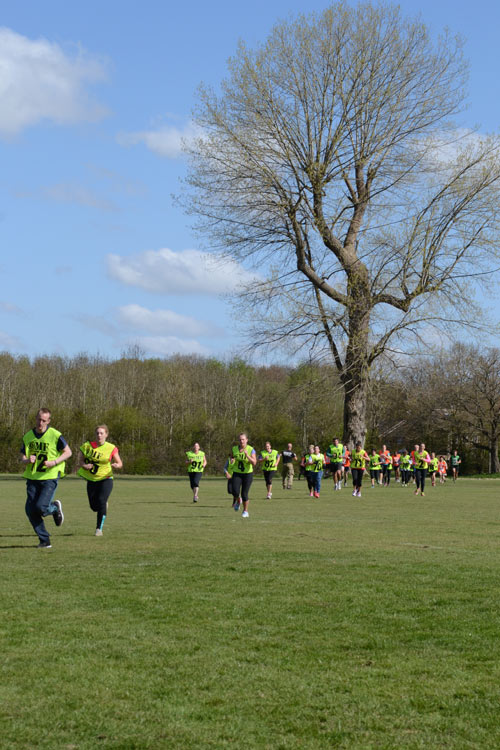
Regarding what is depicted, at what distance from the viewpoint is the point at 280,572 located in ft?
32.4

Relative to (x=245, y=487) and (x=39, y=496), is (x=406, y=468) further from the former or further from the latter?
(x=39, y=496)

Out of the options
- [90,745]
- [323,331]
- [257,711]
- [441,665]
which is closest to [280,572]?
[441,665]

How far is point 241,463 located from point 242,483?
21.2 inches

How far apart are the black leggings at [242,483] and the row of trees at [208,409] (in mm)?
44696

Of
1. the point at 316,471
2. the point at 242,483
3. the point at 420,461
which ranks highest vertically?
the point at 420,461

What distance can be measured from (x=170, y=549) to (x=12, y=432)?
64666 millimetres

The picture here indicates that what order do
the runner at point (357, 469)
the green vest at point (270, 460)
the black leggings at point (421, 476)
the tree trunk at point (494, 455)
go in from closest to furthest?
the green vest at point (270, 460) < the runner at point (357, 469) < the black leggings at point (421, 476) < the tree trunk at point (494, 455)

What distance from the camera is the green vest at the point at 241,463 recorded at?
19.0 meters

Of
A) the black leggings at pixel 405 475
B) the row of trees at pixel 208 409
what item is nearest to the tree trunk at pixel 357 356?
the black leggings at pixel 405 475

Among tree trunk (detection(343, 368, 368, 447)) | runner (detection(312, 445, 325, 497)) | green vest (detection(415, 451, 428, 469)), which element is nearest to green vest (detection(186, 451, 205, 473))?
runner (detection(312, 445, 325, 497))

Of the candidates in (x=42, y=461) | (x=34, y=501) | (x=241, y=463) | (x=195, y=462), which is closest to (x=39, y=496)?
(x=34, y=501)

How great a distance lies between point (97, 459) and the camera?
13492 mm

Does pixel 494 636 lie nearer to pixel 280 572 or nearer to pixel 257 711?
pixel 257 711

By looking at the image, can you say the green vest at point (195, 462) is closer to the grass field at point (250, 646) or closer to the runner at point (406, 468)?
the grass field at point (250, 646)
